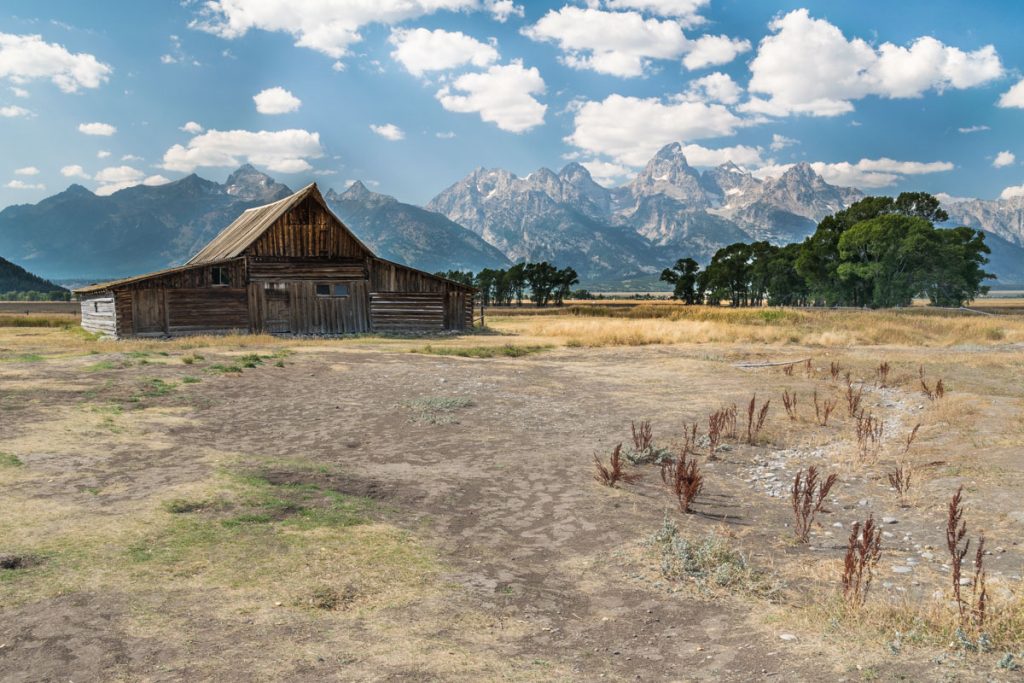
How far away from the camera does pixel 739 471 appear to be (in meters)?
10.4

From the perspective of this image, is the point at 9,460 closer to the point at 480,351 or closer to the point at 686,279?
the point at 480,351

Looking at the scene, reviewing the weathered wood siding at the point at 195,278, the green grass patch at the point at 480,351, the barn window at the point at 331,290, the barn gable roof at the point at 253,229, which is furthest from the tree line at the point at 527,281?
the green grass patch at the point at 480,351

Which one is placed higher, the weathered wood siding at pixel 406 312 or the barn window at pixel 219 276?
the barn window at pixel 219 276

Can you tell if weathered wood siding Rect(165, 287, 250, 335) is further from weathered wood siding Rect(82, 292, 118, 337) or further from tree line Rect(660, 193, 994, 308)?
tree line Rect(660, 193, 994, 308)

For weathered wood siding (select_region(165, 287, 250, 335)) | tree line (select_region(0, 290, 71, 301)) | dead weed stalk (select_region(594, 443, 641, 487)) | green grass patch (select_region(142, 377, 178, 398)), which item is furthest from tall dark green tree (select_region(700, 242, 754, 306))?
tree line (select_region(0, 290, 71, 301))

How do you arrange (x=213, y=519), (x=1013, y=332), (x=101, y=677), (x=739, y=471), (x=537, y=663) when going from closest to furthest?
(x=101, y=677) → (x=537, y=663) → (x=213, y=519) → (x=739, y=471) → (x=1013, y=332)

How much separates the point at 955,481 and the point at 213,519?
1011 cm

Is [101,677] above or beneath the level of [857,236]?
beneath

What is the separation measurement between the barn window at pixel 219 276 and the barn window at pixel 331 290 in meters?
4.92

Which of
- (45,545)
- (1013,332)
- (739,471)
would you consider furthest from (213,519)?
(1013,332)

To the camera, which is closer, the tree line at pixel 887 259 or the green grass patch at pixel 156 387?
the green grass patch at pixel 156 387

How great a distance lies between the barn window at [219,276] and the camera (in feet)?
113

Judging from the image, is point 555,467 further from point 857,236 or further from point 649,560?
point 857,236

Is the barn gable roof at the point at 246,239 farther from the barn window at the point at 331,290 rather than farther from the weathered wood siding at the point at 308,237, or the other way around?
the barn window at the point at 331,290
